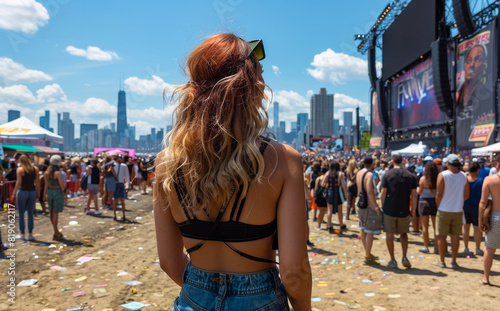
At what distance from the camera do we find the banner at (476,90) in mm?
20984

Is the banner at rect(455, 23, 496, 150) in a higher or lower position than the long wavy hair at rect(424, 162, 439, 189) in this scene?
higher

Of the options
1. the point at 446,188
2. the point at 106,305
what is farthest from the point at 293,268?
the point at 446,188

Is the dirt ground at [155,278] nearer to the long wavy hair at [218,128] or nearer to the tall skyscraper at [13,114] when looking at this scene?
the long wavy hair at [218,128]

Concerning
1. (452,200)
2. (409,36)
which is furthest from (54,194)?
(409,36)

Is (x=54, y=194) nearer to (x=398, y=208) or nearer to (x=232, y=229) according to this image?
(x=398, y=208)

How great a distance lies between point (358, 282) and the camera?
5.41 metres

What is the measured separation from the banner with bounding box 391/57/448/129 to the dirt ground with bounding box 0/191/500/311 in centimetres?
2697

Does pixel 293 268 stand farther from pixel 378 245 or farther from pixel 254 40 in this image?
pixel 378 245

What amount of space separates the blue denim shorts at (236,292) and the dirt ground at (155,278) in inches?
135

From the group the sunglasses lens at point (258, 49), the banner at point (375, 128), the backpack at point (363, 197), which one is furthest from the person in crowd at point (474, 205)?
the banner at point (375, 128)

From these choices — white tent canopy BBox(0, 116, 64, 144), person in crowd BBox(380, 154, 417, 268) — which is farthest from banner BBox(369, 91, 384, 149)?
person in crowd BBox(380, 154, 417, 268)

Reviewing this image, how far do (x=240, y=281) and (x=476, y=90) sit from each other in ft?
88.9

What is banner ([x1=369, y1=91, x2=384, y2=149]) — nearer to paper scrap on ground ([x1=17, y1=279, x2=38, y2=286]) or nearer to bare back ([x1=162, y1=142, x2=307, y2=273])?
paper scrap on ground ([x1=17, y1=279, x2=38, y2=286])

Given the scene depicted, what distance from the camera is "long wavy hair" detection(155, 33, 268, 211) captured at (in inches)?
48.7
